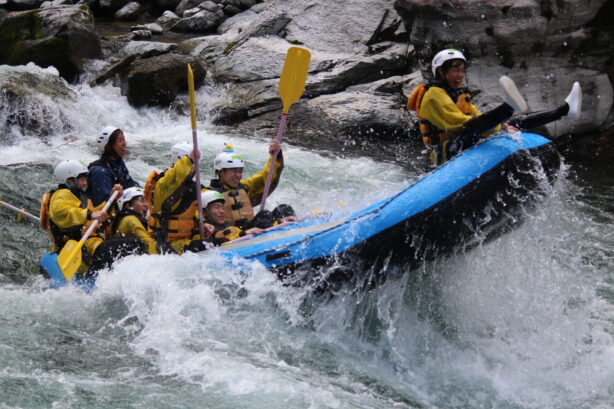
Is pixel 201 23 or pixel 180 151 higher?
pixel 180 151

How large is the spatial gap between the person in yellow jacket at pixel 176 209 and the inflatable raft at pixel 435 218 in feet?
3.63

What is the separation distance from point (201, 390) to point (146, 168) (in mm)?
5720

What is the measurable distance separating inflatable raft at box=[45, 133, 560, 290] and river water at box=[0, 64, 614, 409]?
16 centimetres

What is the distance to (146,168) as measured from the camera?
9.75m

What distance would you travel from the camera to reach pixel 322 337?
522 centimetres

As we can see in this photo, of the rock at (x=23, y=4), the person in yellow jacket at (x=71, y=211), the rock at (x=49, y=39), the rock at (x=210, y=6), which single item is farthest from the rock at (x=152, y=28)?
the person in yellow jacket at (x=71, y=211)

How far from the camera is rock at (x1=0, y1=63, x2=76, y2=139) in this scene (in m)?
10.5

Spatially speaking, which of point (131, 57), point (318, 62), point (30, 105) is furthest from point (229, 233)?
point (131, 57)

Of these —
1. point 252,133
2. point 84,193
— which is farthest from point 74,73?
point 84,193

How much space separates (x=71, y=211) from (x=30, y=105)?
5393 mm

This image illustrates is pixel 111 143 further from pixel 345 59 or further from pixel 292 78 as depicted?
pixel 345 59

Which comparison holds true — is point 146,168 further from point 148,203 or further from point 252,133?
point 148,203

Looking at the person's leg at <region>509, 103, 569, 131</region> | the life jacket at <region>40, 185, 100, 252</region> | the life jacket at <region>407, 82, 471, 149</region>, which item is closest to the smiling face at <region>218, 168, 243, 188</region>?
the life jacket at <region>40, 185, 100, 252</region>

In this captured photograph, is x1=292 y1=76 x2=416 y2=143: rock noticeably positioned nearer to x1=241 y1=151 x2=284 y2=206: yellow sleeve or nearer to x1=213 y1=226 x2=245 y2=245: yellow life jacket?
x1=241 y1=151 x2=284 y2=206: yellow sleeve
